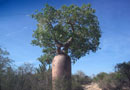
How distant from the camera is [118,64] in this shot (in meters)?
14.6

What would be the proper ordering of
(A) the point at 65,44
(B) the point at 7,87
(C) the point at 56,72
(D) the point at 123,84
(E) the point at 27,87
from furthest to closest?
1. (D) the point at 123,84
2. (A) the point at 65,44
3. (C) the point at 56,72
4. (E) the point at 27,87
5. (B) the point at 7,87

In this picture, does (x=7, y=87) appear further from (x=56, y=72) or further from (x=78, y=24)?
(x=78, y=24)

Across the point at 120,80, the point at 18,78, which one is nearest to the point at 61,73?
the point at 18,78

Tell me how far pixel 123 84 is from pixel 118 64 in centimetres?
177

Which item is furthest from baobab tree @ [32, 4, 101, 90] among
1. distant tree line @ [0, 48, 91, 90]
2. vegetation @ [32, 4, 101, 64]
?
distant tree line @ [0, 48, 91, 90]

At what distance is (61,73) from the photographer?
801 cm

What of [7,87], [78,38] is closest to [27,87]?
Answer: [7,87]

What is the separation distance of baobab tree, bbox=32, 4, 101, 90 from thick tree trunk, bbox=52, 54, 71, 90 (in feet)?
0.26

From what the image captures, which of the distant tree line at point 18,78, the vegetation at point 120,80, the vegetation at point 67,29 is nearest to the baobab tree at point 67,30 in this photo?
the vegetation at point 67,29

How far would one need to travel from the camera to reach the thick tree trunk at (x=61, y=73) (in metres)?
7.24

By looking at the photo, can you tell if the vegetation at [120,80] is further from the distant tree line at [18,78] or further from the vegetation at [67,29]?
the distant tree line at [18,78]

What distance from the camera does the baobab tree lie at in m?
8.88

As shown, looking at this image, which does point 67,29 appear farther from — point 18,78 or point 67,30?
point 18,78

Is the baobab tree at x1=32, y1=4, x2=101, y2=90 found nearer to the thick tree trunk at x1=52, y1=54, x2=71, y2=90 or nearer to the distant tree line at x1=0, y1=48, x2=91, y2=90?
the thick tree trunk at x1=52, y1=54, x2=71, y2=90
